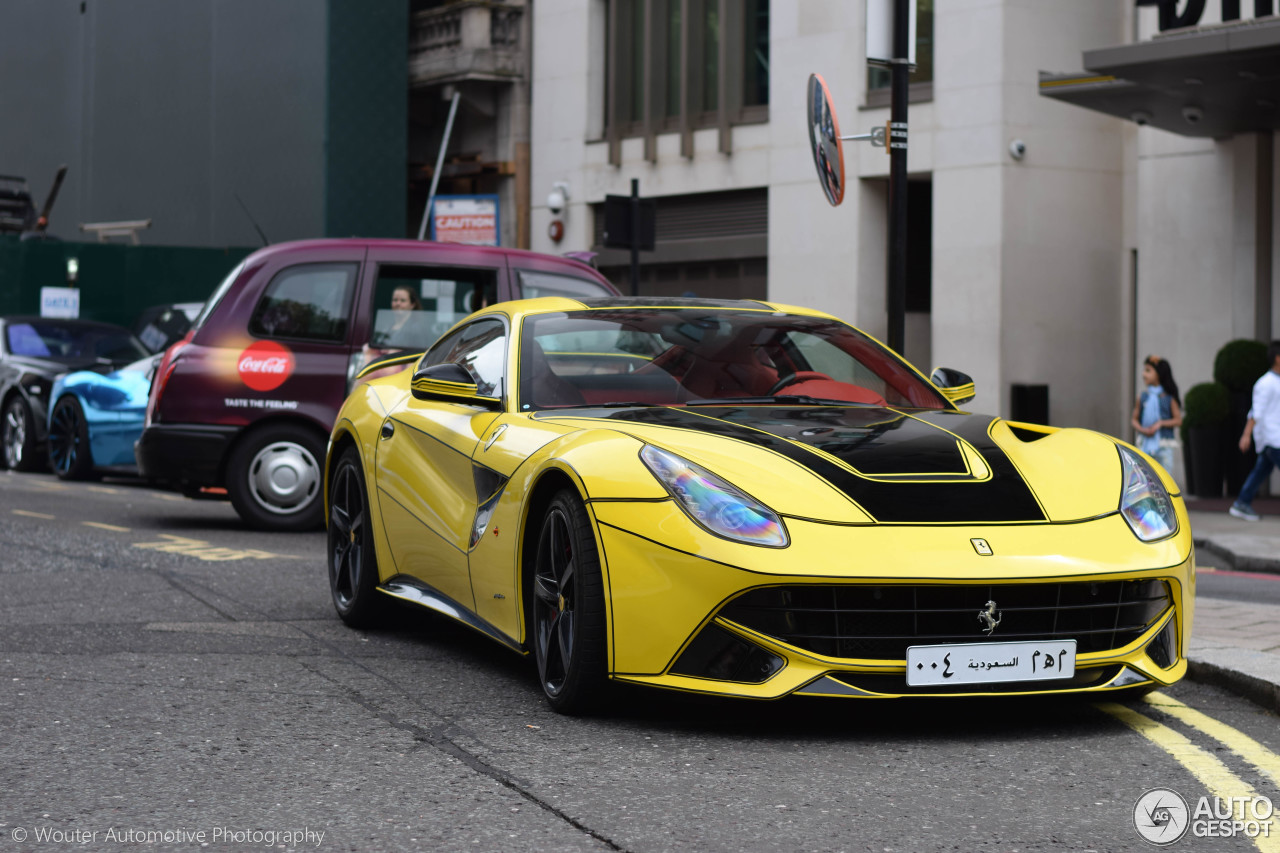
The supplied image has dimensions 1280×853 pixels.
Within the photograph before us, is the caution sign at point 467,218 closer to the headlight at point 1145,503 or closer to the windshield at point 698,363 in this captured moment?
the windshield at point 698,363

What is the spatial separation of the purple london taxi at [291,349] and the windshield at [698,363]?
16.6 ft

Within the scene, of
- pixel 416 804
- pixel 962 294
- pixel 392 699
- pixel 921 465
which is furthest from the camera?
pixel 962 294

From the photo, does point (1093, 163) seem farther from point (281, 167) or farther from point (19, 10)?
point (19, 10)

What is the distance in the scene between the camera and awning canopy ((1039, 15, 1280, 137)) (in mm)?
14406

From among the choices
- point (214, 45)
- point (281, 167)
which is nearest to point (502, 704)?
point (281, 167)

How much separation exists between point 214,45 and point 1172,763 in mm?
29211

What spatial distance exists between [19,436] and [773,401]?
13.5 m

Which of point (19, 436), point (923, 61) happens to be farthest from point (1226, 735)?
point (923, 61)

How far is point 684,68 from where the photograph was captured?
84.9 ft

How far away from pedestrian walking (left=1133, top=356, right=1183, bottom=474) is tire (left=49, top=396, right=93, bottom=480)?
964cm

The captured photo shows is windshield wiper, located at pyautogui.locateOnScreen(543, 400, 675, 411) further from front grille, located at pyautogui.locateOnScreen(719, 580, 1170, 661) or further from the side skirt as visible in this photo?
front grille, located at pyautogui.locateOnScreen(719, 580, 1170, 661)

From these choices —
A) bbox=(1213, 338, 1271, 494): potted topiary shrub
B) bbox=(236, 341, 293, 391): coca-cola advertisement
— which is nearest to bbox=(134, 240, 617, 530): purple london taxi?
bbox=(236, 341, 293, 391): coca-cola advertisement

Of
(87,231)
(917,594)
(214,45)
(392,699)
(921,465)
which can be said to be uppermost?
(214,45)

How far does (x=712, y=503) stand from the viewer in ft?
15.3
